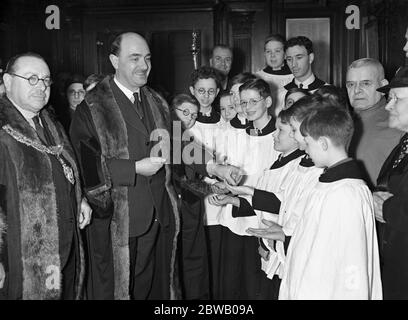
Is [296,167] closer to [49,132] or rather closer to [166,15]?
[49,132]

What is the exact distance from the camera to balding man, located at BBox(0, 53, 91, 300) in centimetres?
244

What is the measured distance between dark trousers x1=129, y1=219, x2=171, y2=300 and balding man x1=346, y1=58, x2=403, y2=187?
1353 mm

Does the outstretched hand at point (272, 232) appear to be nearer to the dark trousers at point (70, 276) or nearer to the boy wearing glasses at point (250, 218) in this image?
the boy wearing glasses at point (250, 218)

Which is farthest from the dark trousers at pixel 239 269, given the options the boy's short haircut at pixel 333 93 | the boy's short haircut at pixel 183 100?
the boy's short haircut at pixel 333 93

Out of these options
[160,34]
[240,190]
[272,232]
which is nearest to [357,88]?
[240,190]

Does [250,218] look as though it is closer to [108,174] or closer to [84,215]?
[108,174]

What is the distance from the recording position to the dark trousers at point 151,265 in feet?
10.2

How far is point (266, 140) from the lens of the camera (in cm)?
360

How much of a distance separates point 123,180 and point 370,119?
1.65 m

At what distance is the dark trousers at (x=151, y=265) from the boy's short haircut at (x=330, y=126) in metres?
1.22

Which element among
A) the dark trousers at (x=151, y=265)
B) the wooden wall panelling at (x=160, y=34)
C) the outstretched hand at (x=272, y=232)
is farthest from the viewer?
the wooden wall panelling at (x=160, y=34)

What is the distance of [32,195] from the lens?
249cm
